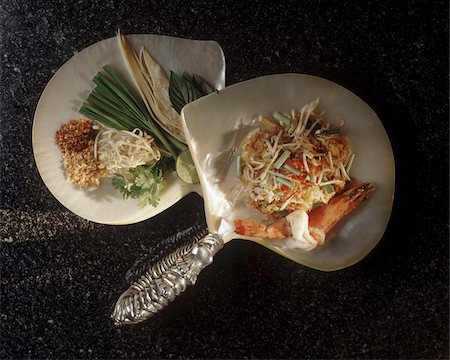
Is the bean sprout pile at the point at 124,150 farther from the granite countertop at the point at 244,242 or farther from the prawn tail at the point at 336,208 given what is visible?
the prawn tail at the point at 336,208

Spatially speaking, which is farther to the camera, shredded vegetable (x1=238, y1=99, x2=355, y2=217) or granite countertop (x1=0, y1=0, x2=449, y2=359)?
granite countertop (x1=0, y1=0, x2=449, y2=359)

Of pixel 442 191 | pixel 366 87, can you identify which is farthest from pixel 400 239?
pixel 366 87

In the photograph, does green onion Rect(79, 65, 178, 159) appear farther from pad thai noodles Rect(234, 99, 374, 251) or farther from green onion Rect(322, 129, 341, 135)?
green onion Rect(322, 129, 341, 135)

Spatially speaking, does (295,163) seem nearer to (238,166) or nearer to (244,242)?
(238,166)

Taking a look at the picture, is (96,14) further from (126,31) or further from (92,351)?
(92,351)

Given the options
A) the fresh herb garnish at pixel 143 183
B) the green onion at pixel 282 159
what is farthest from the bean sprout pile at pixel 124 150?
the green onion at pixel 282 159

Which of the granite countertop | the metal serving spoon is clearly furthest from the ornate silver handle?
the granite countertop
